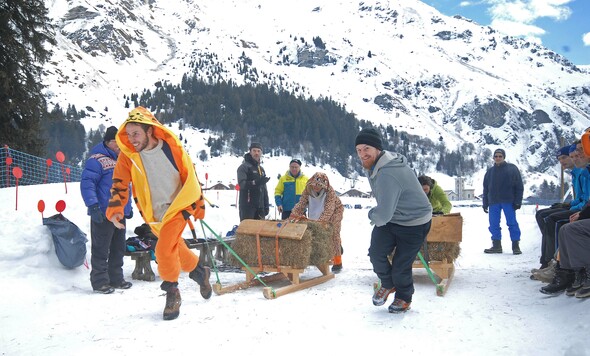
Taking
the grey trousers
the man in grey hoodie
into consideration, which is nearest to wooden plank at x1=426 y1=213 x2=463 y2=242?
the man in grey hoodie

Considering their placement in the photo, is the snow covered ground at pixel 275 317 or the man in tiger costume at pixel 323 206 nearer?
the snow covered ground at pixel 275 317

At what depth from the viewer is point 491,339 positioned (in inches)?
143

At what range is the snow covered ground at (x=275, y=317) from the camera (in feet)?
11.6

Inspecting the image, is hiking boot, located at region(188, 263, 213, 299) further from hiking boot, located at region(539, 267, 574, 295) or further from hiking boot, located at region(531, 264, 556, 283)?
hiking boot, located at region(531, 264, 556, 283)

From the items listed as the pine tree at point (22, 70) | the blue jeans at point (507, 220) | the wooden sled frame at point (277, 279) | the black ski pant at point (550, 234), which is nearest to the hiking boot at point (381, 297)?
the wooden sled frame at point (277, 279)

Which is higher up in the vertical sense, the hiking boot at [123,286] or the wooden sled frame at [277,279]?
the wooden sled frame at [277,279]

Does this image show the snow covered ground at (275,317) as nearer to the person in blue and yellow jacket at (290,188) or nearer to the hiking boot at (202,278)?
the hiking boot at (202,278)

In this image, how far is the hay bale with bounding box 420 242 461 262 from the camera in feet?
19.5

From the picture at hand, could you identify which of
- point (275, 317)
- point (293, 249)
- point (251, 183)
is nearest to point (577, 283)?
point (275, 317)

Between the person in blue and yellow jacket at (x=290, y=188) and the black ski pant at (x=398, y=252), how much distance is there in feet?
12.8

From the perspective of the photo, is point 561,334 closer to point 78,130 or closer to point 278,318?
point 278,318

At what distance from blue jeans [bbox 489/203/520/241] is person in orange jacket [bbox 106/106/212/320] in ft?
22.2

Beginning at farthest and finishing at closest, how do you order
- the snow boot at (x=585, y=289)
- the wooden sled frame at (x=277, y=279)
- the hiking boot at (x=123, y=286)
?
the hiking boot at (x=123, y=286) < the wooden sled frame at (x=277, y=279) < the snow boot at (x=585, y=289)

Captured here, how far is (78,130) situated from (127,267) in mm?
112988
